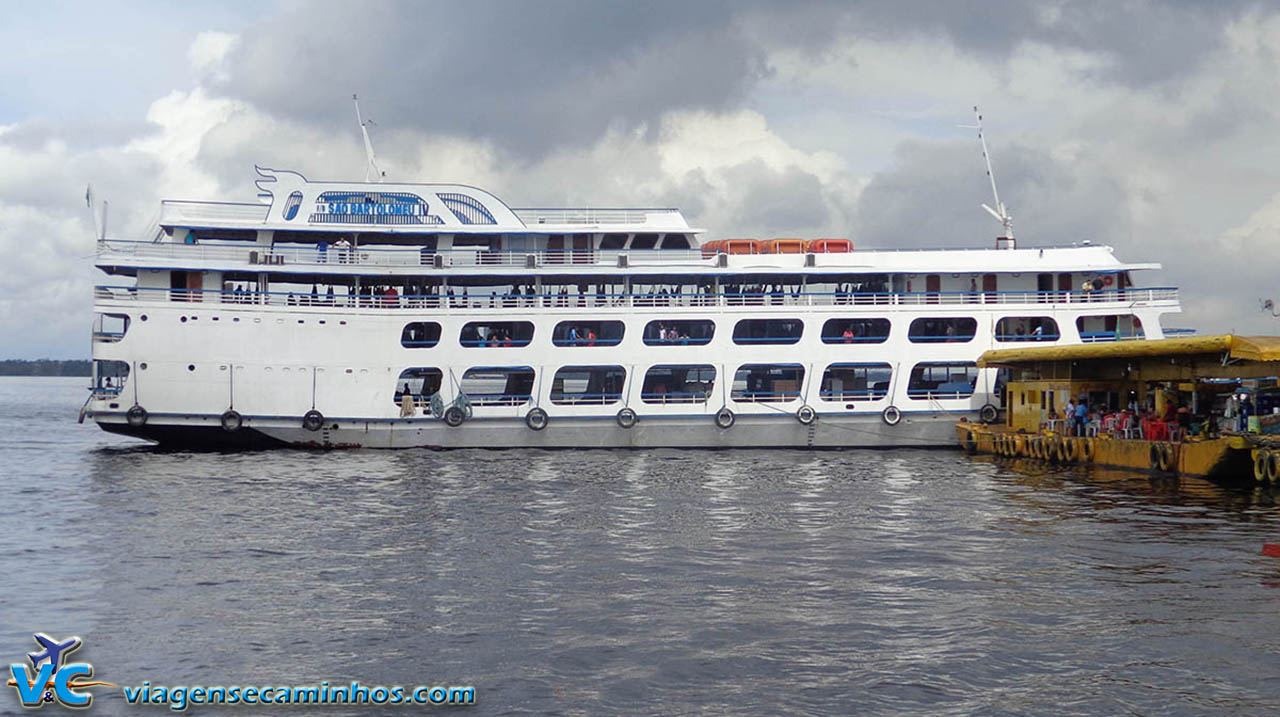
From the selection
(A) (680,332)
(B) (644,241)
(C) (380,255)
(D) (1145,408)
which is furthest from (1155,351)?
(C) (380,255)

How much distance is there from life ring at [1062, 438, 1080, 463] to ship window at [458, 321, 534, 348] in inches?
664

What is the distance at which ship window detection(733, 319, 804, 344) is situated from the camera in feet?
125

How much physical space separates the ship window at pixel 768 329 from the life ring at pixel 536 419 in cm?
698

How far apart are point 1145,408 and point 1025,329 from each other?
6365 mm

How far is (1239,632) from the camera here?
13.3m

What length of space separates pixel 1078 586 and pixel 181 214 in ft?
101

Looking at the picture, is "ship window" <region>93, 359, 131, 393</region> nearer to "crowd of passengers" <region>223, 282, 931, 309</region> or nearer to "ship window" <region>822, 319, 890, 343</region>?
"crowd of passengers" <region>223, 282, 931, 309</region>

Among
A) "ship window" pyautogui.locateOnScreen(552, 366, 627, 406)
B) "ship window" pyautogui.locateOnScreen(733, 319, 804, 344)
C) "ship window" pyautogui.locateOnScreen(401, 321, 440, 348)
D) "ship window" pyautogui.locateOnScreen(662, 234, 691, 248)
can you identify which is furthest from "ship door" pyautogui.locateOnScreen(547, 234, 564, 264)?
"ship window" pyautogui.locateOnScreen(733, 319, 804, 344)

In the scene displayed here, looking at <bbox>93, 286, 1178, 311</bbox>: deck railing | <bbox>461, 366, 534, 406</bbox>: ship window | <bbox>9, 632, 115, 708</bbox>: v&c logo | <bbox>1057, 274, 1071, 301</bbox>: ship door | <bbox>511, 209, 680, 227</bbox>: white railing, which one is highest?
<bbox>511, 209, 680, 227</bbox>: white railing

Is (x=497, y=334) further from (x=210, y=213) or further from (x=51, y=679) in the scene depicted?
(x=51, y=679)

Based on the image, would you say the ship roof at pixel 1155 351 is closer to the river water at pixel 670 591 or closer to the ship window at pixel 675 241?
the river water at pixel 670 591

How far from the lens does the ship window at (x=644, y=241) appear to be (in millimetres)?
38688

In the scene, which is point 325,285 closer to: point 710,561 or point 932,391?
point 932,391

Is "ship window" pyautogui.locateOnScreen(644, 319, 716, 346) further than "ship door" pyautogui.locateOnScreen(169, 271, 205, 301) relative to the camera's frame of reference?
Yes
